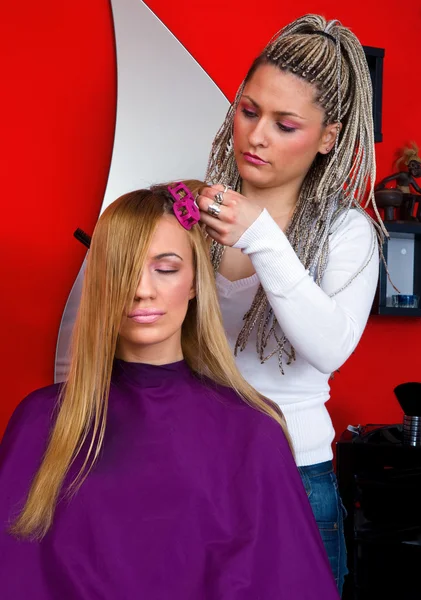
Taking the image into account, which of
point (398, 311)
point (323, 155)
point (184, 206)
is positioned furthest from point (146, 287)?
point (398, 311)

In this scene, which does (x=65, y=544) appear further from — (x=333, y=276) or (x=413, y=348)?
(x=413, y=348)

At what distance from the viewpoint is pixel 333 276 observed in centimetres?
166

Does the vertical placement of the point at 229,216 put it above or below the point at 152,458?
above

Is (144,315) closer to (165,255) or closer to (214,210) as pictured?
(165,255)

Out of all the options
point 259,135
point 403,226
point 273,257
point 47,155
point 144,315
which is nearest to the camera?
point 273,257

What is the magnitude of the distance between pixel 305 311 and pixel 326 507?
0.51 m

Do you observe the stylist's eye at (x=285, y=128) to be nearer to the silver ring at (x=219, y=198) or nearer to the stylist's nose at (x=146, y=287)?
the silver ring at (x=219, y=198)

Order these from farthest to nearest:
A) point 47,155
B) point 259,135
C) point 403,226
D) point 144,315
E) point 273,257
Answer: point 403,226
point 47,155
point 259,135
point 144,315
point 273,257

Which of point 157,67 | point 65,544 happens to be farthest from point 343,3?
point 65,544

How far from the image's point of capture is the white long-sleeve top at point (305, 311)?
4.79 feet

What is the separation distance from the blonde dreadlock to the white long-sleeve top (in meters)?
0.03

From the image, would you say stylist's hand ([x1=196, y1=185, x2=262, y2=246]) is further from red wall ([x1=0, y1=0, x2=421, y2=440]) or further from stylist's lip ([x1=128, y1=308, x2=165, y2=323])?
red wall ([x1=0, y1=0, x2=421, y2=440])

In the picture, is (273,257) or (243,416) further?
(243,416)

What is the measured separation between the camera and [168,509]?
1.48m
